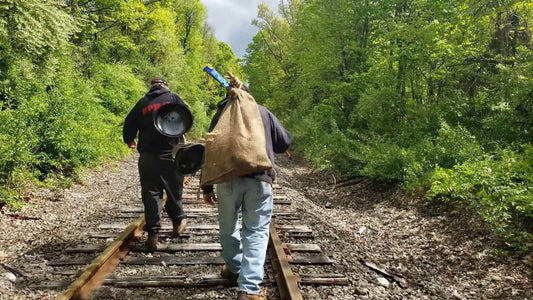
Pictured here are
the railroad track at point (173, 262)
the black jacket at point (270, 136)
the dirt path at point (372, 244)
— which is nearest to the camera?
the black jacket at point (270, 136)

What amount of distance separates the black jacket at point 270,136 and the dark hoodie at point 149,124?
158 centimetres

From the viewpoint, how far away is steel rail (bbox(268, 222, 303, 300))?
134 inches

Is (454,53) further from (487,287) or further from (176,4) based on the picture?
(176,4)

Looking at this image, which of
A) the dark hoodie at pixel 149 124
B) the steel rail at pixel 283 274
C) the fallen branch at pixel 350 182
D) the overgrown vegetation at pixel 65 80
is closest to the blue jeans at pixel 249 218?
the steel rail at pixel 283 274

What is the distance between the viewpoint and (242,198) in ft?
11.3

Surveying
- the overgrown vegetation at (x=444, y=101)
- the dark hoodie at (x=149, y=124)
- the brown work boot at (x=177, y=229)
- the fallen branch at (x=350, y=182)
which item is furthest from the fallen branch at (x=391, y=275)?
the fallen branch at (x=350, y=182)

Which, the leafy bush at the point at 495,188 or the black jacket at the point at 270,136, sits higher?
the black jacket at the point at 270,136

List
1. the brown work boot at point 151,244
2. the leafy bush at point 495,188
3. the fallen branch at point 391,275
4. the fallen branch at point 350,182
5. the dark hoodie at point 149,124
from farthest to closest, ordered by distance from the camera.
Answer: the fallen branch at point 350,182, the leafy bush at point 495,188, the dark hoodie at point 149,124, the brown work boot at point 151,244, the fallen branch at point 391,275

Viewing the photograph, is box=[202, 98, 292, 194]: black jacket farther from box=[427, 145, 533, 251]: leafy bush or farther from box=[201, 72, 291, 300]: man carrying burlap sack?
box=[427, 145, 533, 251]: leafy bush

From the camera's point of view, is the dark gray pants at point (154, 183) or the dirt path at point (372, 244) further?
the dark gray pants at point (154, 183)

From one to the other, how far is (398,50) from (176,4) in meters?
28.9

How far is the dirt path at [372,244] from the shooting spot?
4.12 m

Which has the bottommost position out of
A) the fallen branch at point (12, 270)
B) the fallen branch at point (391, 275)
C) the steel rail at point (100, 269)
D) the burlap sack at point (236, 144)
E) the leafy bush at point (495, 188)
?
the fallen branch at point (391, 275)

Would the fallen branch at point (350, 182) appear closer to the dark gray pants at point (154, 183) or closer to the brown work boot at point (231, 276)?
the dark gray pants at point (154, 183)
